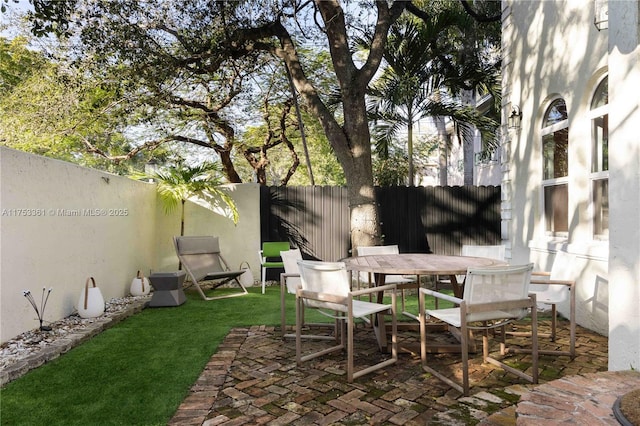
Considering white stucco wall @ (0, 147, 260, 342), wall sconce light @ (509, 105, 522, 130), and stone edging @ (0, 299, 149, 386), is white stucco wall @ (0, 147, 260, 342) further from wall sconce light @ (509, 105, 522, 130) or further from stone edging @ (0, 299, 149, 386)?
wall sconce light @ (509, 105, 522, 130)

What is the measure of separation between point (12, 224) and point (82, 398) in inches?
75.2

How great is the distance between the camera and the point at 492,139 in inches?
348

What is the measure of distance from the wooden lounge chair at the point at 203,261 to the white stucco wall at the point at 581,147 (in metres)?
4.49

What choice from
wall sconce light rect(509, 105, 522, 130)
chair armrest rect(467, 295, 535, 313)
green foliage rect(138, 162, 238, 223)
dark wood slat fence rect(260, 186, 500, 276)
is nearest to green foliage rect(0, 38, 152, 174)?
green foliage rect(138, 162, 238, 223)

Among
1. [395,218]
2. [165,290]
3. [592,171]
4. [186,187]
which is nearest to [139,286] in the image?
[165,290]

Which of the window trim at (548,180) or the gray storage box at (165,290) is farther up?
the window trim at (548,180)

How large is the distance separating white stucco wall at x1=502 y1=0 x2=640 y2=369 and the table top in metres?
1.07

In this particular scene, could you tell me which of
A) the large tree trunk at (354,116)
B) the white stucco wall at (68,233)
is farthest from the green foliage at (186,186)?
the large tree trunk at (354,116)

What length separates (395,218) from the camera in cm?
834

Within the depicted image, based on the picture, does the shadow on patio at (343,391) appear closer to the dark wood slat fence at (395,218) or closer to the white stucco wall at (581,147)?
the white stucco wall at (581,147)

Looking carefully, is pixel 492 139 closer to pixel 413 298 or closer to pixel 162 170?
pixel 413 298

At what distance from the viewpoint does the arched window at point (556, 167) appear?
17.1ft

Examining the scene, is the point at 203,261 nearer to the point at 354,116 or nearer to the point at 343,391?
the point at 354,116

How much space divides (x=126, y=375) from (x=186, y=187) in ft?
15.8
